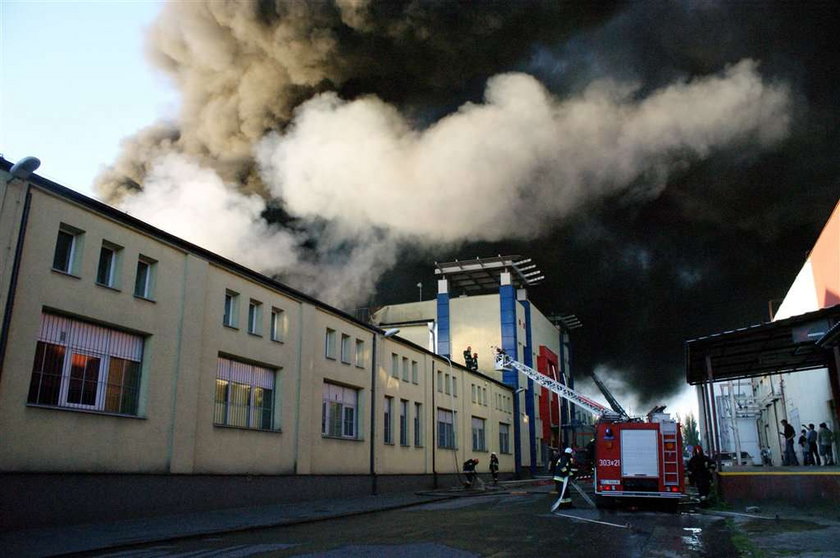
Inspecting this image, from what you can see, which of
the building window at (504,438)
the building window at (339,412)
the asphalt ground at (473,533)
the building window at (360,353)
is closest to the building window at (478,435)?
the building window at (504,438)

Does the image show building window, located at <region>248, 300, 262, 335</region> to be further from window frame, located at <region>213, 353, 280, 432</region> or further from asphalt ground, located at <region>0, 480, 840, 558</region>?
asphalt ground, located at <region>0, 480, 840, 558</region>

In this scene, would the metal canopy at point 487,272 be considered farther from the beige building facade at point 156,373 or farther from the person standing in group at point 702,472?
the person standing in group at point 702,472

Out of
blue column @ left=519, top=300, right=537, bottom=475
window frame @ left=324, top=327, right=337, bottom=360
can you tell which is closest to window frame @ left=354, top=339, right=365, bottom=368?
window frame @ left=324, top=327, right=337, bottom=360

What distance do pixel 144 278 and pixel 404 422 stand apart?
18.6 m

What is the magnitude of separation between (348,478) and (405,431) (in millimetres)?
7348

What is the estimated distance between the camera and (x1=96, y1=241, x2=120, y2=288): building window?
1683cm

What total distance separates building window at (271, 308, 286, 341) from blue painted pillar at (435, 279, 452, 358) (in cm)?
3460

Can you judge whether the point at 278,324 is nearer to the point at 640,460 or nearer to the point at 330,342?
the point at 330,342

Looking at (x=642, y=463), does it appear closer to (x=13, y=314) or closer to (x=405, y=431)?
(x=405, y=431)

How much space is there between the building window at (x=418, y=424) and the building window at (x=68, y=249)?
22.2 meters

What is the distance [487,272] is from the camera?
6112 cm

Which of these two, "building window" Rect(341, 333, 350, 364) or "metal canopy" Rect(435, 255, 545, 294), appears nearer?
"building window" Rect(341, 333, 350, 364)

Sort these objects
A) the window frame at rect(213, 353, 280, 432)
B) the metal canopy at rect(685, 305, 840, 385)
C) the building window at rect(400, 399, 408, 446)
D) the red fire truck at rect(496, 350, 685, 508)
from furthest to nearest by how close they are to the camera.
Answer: the building window at rect(400, 399, 408, 446) → the window frame at rect(213, 353, 280, 432) → the red fire truck at rect(496, 350, 685, 508) → the metal canopy at rect(685, 305, 840, 385)

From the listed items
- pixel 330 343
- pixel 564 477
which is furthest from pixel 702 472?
pixel 330 343
